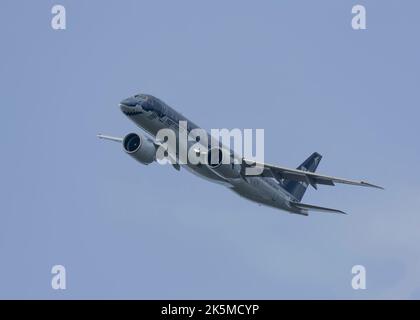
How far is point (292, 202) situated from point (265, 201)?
9.71 ft

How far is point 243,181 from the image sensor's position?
75.4 meters

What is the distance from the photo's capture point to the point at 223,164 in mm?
72250

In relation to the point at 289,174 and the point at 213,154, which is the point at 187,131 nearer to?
the point at 213,154

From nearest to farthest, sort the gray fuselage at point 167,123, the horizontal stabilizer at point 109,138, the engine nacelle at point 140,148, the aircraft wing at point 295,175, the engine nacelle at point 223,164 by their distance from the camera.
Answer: the gray fuselage at point 167,123
the engine nacelle at point 223,164
the aircraft wing at point 295,175
the engine nacelle at point 140,148
the horizontal stabilizer at point 109,138

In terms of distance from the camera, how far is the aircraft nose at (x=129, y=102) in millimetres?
71000

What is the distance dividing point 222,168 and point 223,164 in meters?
0.34

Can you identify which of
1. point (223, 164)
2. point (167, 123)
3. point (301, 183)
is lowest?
point (223, 164)

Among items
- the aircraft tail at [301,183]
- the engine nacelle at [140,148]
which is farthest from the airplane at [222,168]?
the aircraft tail at [301,183]

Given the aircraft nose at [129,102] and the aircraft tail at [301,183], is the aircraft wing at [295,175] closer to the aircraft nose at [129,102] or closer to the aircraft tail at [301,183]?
the aircraft tail at [301,183]

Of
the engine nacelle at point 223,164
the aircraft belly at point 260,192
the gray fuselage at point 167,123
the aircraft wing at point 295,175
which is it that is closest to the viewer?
the gray fuselage at point 167,123

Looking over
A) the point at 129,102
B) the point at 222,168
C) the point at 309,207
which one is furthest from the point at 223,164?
the point at 309,207

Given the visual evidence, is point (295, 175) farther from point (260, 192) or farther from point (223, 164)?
point (223, 164)

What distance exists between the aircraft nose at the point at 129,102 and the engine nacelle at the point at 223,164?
6670 mm

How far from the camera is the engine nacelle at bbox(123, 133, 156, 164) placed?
244 ft
